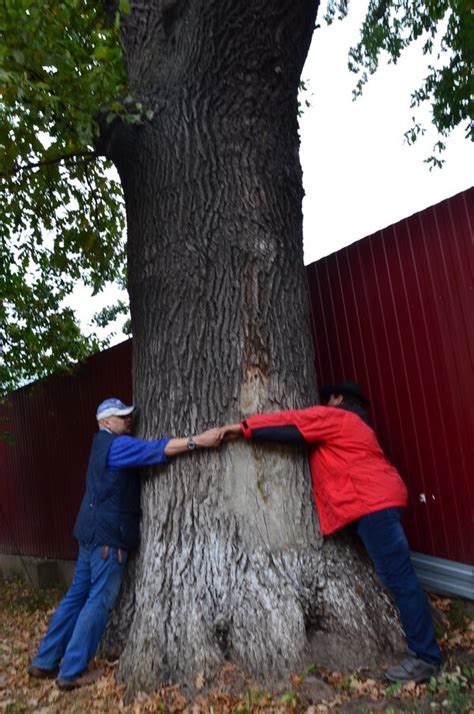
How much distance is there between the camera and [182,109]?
15.3 feet

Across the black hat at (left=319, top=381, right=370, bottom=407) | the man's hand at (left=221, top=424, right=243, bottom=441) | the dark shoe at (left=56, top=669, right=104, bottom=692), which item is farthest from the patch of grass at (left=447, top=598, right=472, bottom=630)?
the dark shoe at (left=56, top=669, right=104, bottom=692)

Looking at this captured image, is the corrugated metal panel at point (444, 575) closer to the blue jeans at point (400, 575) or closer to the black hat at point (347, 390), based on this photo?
the blue jeans at point (400, 575)

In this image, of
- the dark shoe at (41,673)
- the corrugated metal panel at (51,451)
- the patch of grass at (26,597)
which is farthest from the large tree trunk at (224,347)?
the patch of grass at (26,597)

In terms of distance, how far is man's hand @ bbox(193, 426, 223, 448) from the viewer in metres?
4.02

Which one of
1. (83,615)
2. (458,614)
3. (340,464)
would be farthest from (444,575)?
(83,615)

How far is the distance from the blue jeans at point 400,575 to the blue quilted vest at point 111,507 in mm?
1498

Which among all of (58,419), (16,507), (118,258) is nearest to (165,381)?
(58,419)

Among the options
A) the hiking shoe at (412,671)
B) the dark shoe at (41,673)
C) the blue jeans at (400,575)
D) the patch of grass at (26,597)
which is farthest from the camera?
the patch of grass at (26,597)

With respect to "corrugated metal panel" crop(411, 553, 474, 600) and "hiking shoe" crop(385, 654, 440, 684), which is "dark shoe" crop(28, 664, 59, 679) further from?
"corrugated metal panel" crop(411, 553, 474, 600)

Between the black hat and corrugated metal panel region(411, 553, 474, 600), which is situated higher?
the black hat

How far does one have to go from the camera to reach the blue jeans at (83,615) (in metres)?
4.18

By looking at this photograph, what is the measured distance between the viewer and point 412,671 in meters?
3.49

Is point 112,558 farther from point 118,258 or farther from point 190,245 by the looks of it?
point 118,258

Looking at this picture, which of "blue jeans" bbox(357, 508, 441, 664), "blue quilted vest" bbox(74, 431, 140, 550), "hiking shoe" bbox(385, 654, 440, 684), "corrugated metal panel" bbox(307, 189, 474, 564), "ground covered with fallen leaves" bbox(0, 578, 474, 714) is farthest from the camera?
"blue quilted vest" bbox(74, 431, 140, 550)
